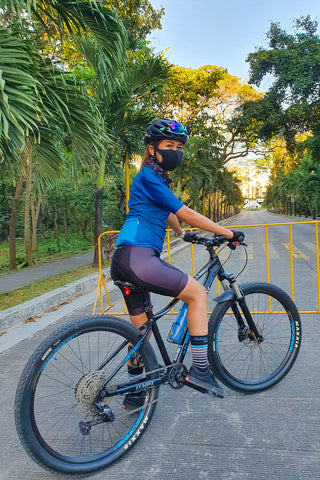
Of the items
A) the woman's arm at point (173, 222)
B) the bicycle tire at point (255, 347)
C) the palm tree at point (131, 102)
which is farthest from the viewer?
the palm tree at point (131, 102)

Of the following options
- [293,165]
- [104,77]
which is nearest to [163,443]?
[104,77]

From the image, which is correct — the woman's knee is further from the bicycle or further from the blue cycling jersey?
the blue cycling jersey

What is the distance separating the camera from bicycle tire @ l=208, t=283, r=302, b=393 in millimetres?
2746

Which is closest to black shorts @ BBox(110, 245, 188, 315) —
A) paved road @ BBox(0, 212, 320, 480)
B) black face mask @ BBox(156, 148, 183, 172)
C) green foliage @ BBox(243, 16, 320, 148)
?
black face mask @ BBox(156, 148, 183, 172)

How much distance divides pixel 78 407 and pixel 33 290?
584 centimetres

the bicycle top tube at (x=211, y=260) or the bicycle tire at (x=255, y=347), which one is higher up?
the bicycle top tube at (x=211, y=260)

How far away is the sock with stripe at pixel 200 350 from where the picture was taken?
2.47m

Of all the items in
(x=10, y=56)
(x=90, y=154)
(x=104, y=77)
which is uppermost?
(x=104, y=77)

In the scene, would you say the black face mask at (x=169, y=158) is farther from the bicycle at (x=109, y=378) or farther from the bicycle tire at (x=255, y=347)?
the bicycle tire at (x=255, y=347)

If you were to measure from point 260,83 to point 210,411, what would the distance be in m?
20.8

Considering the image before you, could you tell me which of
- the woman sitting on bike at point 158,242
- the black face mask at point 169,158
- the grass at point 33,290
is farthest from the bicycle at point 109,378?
the grass at point 33,290

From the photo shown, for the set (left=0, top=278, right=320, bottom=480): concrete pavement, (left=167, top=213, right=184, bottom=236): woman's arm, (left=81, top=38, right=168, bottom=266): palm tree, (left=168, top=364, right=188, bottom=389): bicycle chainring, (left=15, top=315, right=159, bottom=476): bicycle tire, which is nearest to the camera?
(left=15, top=315, right=159, bottom=476): bicycle tire

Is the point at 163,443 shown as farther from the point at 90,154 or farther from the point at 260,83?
the point at 260,83

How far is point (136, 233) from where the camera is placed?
240cm
